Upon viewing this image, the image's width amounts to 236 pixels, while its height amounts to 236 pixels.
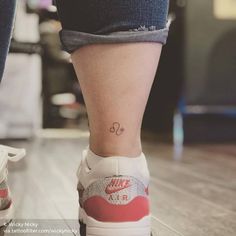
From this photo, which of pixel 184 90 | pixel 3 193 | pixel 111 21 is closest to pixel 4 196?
pixel 3 193

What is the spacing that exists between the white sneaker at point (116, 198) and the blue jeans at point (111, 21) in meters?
0.16

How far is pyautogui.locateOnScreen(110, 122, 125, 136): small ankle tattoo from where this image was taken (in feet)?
2.16

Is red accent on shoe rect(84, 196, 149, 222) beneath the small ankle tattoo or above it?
beneath

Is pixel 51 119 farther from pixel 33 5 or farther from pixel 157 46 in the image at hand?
pixel 157 46

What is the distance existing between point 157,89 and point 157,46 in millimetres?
2665

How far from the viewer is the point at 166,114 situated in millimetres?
3301

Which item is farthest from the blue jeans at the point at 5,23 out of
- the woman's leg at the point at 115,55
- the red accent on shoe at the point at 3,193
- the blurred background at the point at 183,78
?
the blurred background at the point at 183,78

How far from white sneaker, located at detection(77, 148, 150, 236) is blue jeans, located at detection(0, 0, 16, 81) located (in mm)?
208

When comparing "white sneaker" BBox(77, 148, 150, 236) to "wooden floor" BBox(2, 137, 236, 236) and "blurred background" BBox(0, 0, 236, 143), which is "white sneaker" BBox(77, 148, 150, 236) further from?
"blurred background" BBox(0, 0, 236, 143)

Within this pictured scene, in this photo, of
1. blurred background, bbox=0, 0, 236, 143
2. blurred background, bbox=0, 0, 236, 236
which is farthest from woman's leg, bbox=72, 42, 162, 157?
blurred background, bbox=0, 0, 236, 143

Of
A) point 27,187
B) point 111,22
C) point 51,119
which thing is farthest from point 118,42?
point 51,119

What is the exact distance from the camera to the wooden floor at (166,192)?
2.59ft

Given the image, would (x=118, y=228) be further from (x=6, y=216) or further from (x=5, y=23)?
(x=5, y=23)

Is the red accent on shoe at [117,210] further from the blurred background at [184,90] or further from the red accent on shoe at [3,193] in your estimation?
the blurred background at [184,90]
